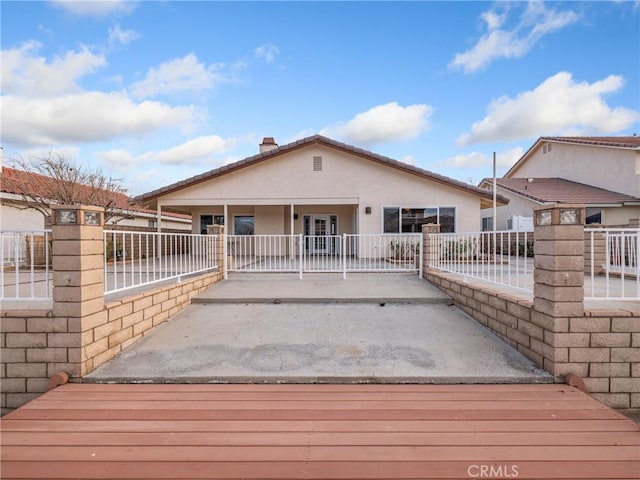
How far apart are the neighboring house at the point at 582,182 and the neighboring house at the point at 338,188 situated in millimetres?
3922

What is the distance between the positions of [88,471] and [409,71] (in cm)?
1285

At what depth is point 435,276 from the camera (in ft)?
20.1

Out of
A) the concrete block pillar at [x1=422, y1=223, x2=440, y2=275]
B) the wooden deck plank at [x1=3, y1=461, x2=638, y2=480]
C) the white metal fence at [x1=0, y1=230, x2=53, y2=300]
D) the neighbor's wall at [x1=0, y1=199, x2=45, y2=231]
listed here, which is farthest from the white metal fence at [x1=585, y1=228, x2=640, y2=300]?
the neighbor's wall at [x1=0, y1=199, x2=45, y2=231]

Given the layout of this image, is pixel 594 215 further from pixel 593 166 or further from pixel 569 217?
pixel 569 217

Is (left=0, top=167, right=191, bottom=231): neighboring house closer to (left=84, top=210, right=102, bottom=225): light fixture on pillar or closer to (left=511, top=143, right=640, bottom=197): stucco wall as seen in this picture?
(left=84, top=210, right=102, bottom=225): light fixture on pillar

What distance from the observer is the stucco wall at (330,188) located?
12.0 meters

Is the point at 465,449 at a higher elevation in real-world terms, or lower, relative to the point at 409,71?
lower

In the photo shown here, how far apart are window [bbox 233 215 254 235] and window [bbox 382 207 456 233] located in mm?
6038

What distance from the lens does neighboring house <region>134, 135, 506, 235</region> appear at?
12.0 meters

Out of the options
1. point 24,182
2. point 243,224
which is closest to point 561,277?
point 243,224

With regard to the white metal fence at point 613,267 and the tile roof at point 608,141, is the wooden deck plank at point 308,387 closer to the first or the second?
the white metal fence at point 613,267

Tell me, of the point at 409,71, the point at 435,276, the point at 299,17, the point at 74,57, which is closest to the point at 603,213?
the point at 409,71

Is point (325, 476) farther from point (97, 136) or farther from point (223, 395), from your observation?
point (97, 136)

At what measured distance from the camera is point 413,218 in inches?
476
